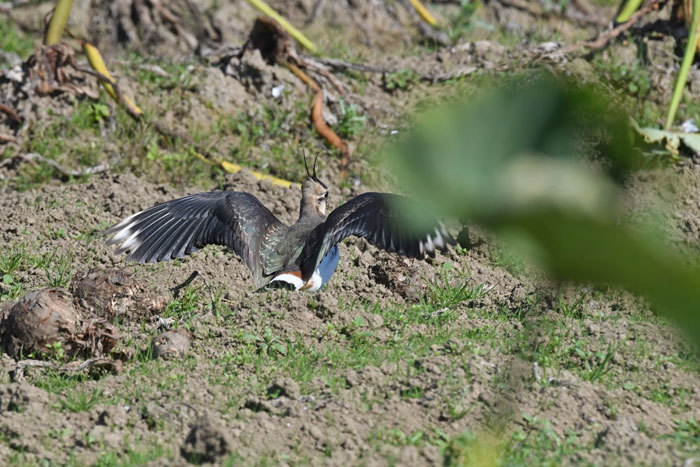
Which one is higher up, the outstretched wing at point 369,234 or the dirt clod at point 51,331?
the outstretched wing at point 369,234

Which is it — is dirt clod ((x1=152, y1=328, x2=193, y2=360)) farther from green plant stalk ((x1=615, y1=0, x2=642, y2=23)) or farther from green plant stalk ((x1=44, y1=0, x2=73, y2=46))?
green plant stalk ((x1=615, y1=0, x2=642, y2=23))

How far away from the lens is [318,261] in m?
4.59

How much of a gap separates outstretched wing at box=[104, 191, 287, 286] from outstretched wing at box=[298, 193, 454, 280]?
33cm

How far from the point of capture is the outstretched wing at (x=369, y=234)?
434 centimetres

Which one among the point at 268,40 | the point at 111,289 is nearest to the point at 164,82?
the point at 268,40

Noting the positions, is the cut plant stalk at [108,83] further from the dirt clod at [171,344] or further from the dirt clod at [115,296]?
the dirt clod at [171,344]

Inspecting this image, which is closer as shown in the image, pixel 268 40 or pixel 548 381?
pixel 548 381

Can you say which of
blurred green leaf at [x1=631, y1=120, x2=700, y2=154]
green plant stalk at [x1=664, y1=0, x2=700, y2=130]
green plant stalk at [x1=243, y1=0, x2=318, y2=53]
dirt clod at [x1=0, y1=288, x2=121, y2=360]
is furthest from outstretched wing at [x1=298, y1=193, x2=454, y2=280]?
green plant stalk at [x1=243, y1=0, x2=318, y2=53]

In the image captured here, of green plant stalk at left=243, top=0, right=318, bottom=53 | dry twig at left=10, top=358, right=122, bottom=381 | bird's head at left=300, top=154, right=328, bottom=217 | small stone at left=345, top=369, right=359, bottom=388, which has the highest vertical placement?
green plant stalk at left=243, top=0, right=318, bottom=53

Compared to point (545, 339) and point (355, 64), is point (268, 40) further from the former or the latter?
point (545, 339)

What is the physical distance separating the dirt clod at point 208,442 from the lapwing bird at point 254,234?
1573 mm

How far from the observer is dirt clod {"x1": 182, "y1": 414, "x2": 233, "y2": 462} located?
310 centimetres

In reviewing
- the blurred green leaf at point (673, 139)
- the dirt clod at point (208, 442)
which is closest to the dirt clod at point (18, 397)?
the dirt clod at point (208, 442)

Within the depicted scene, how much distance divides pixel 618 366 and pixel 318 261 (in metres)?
1.55
